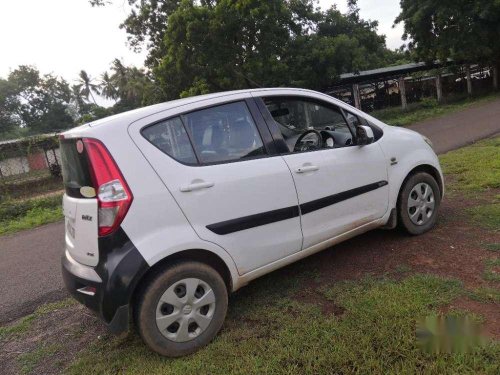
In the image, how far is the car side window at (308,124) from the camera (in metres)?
3.39

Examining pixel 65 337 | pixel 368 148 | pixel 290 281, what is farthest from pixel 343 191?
pixel 65 337

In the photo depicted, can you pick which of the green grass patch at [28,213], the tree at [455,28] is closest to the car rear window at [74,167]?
the green grass patch at [28,213]


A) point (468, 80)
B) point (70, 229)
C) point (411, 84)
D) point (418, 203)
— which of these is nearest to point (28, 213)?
point (70, 229)

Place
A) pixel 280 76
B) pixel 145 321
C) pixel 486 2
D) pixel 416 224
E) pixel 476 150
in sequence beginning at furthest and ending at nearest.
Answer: pixel 486 2 < pixel 280 76 < pixel 476 150 < pixel 416 224 < pixel 145 321

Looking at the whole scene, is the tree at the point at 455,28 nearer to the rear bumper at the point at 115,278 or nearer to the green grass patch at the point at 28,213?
the green grass patch at the point at 28,213

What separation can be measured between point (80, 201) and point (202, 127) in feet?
3.21

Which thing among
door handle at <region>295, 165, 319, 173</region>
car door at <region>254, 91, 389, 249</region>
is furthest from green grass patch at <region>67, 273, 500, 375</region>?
door handle at <region>295, 165, 319, 173</region>

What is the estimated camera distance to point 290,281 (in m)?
3.56

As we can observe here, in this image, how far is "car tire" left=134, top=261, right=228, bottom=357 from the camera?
8.45 feet

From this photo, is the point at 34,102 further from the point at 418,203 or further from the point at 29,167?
the point at 418,203

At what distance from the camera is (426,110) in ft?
72.5

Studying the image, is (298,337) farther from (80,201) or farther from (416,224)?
(416,224)

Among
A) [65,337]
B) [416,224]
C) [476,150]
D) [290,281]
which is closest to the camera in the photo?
[65,337]

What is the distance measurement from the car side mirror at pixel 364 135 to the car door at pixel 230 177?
89 centimetres
